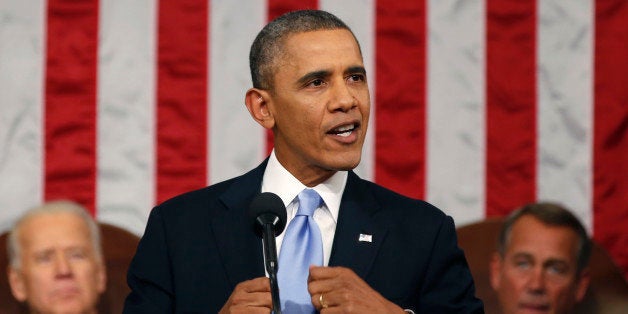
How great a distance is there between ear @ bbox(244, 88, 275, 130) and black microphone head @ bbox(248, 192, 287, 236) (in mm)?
485

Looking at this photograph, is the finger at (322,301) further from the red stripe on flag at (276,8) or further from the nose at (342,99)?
the red stripe on flag at (276,8)

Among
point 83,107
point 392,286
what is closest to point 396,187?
point 83,107

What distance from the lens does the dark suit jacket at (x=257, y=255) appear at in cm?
214

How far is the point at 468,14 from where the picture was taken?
3.27 metres

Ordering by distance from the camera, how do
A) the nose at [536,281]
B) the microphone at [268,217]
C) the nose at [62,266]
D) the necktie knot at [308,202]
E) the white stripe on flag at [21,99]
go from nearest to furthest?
the microphone at [268,217], the necktie knot at [308,202], the nose at [62,266], the nose at [536,281], the white stripe on flag at [21,99]

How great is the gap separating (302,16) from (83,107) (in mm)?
1055

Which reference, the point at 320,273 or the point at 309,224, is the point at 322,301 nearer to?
the point at 320,273

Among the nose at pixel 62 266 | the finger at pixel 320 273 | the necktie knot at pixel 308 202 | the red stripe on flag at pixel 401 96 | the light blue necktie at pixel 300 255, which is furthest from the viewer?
the red stripe on flag at pixel 401 96

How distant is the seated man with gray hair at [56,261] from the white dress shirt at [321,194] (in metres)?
0.65

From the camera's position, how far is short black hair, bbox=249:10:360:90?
223 centimetres

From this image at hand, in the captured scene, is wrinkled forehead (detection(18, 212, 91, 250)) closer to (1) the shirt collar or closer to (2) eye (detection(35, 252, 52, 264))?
(2) eye (detection(35, 252, 52, 264))

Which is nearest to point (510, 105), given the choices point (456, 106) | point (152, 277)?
point (456, 106)

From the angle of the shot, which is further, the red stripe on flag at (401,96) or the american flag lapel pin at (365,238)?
the red stripe on flag at (401,96)

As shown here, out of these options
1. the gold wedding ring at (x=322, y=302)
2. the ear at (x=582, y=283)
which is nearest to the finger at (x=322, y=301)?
the gold wedding ring at (x=322, y=302)
